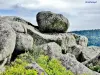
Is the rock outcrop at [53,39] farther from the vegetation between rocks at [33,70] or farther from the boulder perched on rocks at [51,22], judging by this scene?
the vegetation between rocks at [33,70]

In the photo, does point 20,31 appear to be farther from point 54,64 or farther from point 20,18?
point 20,18

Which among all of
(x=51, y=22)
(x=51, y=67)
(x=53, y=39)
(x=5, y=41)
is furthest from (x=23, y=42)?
(x=51, y=22)

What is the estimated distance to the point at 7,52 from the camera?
17.3 m

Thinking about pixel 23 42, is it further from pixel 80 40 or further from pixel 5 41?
pixel 80 40

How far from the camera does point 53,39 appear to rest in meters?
28.3

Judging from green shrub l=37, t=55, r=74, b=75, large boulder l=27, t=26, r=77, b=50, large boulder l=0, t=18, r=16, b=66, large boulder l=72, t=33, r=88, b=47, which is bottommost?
large boulder l=72, t=33, r=88, b=47

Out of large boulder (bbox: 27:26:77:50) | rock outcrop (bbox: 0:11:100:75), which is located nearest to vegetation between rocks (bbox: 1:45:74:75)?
rock outcrop (bbox: 0:11:100:75)

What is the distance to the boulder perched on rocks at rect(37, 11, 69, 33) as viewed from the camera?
29.6 meters

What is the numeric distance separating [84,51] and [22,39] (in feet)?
41.1

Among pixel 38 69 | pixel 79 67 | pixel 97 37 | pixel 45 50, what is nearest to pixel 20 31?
pixel 45 50

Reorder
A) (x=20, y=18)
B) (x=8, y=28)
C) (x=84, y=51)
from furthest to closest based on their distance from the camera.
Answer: (x=84, y=51), (x=20, y=18), (x=8, y=28)

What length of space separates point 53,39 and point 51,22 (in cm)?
201

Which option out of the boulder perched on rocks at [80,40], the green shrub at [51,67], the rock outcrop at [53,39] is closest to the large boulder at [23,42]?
the rock outcrop at [53,39]

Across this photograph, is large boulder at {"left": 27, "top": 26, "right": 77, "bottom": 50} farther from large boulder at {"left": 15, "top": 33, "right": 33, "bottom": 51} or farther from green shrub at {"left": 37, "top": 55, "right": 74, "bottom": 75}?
green shrub at {"left": 37, "top": 55, "right": 74, "bottom": 75}
